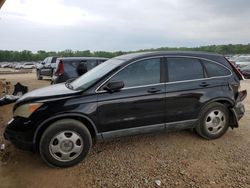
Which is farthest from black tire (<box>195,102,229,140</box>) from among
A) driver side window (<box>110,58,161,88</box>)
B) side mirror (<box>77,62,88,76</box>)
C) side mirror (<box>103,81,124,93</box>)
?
side mirror (<box>77,62,88,76</box>)

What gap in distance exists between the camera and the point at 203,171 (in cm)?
375

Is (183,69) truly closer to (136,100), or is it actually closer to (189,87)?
(189,87)

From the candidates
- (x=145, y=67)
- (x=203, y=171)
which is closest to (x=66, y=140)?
(x=145, y=67)

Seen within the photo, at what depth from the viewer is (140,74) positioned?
433 centimetres

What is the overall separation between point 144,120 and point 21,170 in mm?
2057

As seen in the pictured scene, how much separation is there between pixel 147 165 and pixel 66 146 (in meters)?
1.26

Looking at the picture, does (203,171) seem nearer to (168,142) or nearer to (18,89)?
(168,142)

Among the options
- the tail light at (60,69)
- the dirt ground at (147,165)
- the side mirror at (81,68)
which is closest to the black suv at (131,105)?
the dirt ground at (147,165)

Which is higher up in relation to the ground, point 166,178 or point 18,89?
point 18,89

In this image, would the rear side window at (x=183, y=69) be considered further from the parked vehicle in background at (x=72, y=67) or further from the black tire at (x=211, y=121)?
the parked vehicle in background at (x=72, y=67)

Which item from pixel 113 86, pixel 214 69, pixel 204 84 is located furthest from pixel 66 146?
pixel 214 69

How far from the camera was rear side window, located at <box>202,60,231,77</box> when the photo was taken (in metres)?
4.81

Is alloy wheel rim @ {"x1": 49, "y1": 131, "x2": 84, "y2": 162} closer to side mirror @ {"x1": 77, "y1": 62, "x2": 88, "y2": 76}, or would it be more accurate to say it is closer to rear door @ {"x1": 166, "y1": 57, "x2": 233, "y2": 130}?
rear door @ {"x1": 166, "y1": 57, "x2": 233, "y2": 130}

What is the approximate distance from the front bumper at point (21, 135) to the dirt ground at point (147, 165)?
38 centimetres
